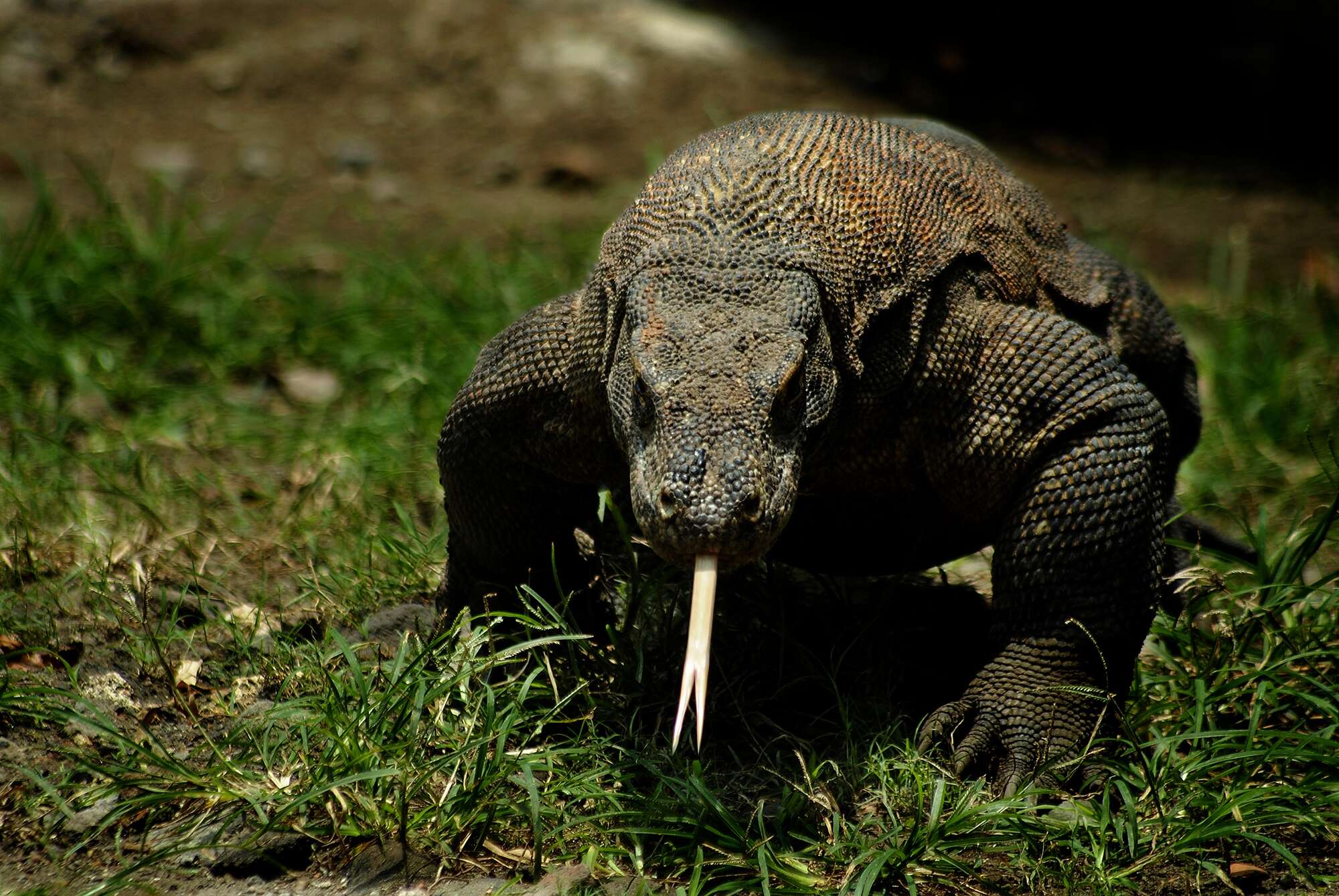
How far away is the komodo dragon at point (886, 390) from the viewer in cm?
277

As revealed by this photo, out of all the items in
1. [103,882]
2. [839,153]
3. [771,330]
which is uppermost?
[839,153]

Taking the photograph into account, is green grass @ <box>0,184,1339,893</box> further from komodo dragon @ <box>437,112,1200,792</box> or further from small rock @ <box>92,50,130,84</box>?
small rock @ <box>92,50,130,84</box>

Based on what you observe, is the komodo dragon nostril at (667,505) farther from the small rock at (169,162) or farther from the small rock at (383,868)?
the small rock at (169,162)

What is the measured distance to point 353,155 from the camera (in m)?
7.50

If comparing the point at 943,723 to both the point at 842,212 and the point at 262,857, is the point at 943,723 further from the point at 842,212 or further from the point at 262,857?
the point at 262,857

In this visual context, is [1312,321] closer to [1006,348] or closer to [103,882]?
[1006,348]

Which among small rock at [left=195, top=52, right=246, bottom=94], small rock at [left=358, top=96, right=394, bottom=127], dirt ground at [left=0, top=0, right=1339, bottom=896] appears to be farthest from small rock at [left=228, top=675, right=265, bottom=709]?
small rock at [left=195, top=52, right=246, bottom=94]

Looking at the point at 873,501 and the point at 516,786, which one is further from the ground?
the point at 873,501

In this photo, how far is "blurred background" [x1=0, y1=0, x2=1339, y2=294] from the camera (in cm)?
716

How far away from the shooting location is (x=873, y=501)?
3363 mm

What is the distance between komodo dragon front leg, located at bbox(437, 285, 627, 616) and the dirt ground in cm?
331

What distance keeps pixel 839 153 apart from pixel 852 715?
131 centimetres

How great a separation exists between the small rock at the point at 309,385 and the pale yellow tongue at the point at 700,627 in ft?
10.3

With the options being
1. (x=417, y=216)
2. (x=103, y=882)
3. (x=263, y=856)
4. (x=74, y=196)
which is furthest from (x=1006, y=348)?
(x=74, y=196)
